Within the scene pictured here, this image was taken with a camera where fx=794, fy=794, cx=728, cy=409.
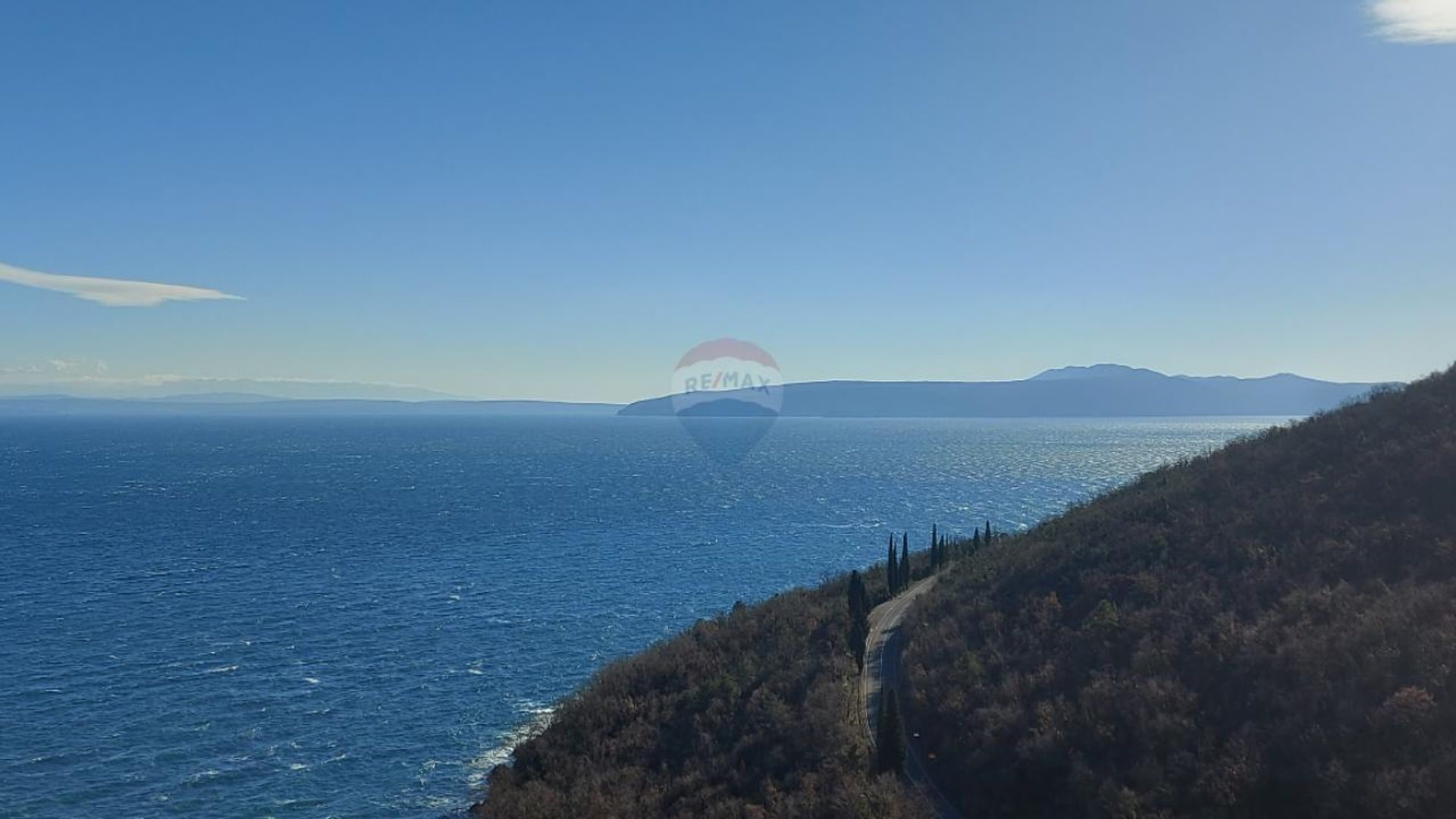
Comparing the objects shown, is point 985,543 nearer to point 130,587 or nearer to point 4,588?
point 130,587

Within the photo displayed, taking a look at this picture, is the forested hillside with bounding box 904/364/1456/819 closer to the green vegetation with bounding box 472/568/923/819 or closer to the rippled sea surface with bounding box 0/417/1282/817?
the green vegetation with bounding box 472/568/923/819

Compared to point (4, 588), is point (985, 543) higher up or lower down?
higher up

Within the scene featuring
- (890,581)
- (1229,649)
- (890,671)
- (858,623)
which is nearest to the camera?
(1229,649)

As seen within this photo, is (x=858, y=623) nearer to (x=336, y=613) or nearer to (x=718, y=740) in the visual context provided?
(x=718, y=740)

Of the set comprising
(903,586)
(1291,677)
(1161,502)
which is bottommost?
(903,586)

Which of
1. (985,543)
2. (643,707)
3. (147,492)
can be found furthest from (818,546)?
(147,492)

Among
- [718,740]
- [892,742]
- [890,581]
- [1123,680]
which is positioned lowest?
[718,740]

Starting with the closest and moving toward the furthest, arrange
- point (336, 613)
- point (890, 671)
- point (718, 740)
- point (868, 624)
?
point (718, 740)
point (890, 671)
point (868, 624)
point (336, 613)

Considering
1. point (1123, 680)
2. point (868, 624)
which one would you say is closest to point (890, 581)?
point (868, 624)

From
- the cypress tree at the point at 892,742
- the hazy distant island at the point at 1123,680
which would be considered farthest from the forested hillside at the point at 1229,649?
the cypress tree at the point at 892,742
